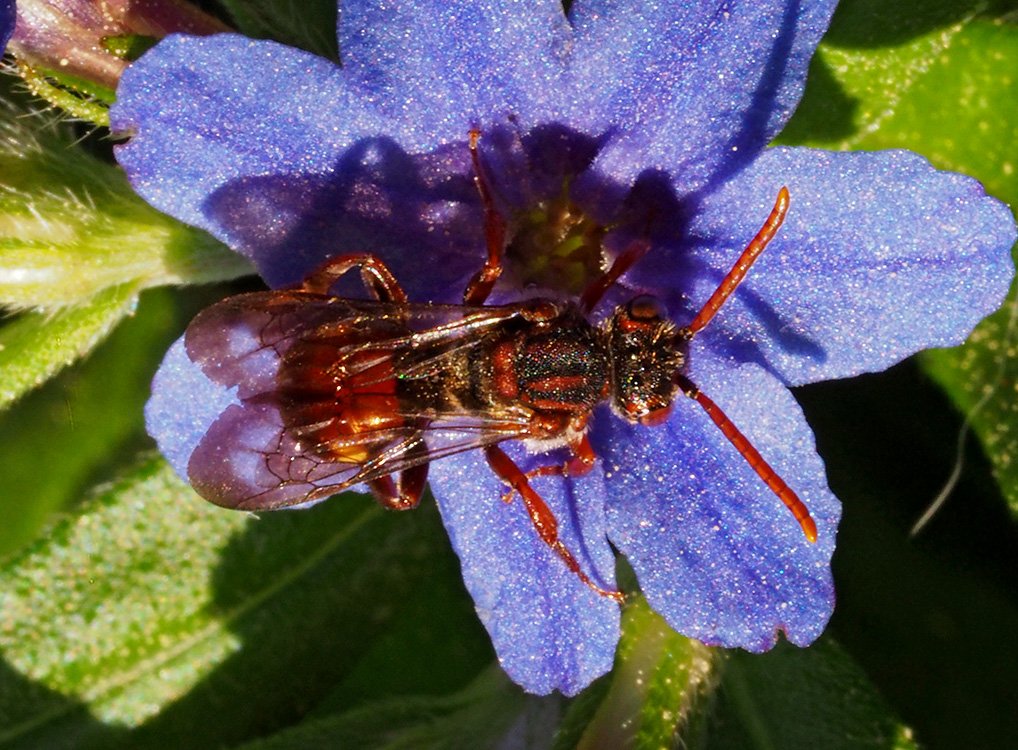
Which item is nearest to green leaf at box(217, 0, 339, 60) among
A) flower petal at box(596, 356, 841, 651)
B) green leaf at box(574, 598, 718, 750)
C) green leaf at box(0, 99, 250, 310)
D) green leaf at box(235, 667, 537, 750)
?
green leaf at box(0, 99, 250, 310)

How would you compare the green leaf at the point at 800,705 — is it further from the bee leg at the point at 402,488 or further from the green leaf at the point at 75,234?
the green leaf at the point at 75,234

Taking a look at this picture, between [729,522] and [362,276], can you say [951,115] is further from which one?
[362,276]

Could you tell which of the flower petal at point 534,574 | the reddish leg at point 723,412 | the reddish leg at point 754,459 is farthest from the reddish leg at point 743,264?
the flower petal at point 534,574

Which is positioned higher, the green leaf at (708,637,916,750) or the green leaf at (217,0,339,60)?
the green leaf at (217,0,339,60)

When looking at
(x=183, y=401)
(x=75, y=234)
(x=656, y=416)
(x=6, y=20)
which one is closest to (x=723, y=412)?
(x=656, y=416)

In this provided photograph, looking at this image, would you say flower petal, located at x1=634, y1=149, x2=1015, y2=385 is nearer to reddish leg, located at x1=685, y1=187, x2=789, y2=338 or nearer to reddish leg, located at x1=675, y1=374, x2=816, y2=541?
reddish leg, located at x1=685, y1=187, x2=789, y2=338

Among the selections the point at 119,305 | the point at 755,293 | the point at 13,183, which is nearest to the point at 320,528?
the point at 119,305
